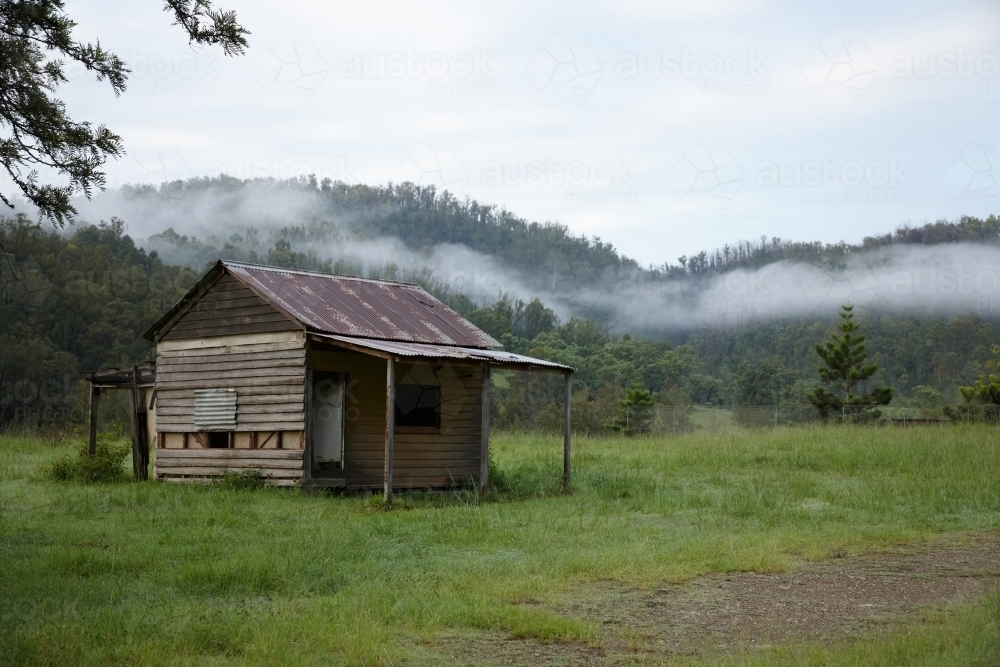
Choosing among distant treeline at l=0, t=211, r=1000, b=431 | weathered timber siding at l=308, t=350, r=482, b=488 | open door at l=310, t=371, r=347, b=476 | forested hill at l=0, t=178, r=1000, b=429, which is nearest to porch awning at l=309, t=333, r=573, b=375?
weathered timber siding at l=308, t=350, r=482, b=488

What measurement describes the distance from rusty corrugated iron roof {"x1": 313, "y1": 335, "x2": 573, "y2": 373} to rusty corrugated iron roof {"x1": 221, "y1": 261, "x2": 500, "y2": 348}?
420mm

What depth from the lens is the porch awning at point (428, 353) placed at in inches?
647

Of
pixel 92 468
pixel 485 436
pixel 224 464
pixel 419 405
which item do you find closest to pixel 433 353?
pixel 485 436

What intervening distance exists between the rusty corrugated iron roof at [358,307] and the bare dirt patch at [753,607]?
33.2 feet

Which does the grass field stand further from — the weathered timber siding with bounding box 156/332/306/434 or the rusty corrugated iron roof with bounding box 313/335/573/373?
the rusty corrugated iron roof with bounding box 313/335/573/373

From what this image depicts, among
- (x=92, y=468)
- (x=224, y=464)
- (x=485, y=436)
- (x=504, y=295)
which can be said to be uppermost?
(x=504, y=295)

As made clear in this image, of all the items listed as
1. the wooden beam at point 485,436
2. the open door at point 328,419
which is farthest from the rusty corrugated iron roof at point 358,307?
the wooden beam at point 485,436

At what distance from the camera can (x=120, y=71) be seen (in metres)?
9.86

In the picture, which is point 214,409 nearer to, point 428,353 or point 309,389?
point 309,389

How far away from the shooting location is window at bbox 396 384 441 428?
19750 millimetres

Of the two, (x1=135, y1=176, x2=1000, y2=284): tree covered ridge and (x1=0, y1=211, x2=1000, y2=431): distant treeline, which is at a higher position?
(x1=135, y1=176, x2=1000, y2=284): tree covered ridge

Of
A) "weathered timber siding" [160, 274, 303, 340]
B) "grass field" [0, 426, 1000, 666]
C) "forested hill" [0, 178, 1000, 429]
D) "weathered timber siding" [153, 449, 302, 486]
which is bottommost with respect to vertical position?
"grass field" [0, 426, 1000, 666]

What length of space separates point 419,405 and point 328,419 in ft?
6.48

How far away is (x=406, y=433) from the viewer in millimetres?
19125
